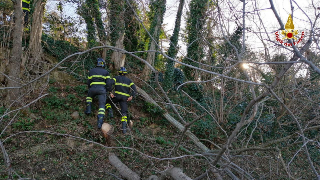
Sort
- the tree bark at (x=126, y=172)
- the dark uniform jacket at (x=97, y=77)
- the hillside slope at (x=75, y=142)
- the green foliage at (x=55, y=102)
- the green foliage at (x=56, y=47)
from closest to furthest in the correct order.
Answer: the tree bark at (x=126, y=172), the hillside slope at (x=75, y=142), the dark uniform jacket at (x=97, y=77), the green foliage at (x=55, y=102), the green foliage at (x=56, y=47)

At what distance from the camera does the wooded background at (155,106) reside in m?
3.48

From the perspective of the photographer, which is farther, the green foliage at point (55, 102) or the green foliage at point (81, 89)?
the green foliage at point (81, 89)

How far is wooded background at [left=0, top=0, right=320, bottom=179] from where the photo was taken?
11.4 ft

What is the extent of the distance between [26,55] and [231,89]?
7.39 meters

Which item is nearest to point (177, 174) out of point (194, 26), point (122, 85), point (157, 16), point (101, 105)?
point (101, 105)

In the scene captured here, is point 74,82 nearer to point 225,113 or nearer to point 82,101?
point 82,101

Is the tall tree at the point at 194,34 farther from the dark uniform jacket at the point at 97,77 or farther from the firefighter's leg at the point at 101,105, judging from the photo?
the firefighter's leg at the point at 101,105

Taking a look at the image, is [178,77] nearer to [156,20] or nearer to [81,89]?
[156,20]

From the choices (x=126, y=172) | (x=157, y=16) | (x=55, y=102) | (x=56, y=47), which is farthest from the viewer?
(x=157, y=16)

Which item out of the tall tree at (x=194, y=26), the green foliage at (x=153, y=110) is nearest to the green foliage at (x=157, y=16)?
the tall tree at (x=194, y=26)

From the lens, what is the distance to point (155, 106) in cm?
844

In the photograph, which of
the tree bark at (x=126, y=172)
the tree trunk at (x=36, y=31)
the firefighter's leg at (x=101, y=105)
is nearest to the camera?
the tree bark at (x=126, y=172)

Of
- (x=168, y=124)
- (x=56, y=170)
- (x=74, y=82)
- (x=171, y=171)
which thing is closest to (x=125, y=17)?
(x=74, y=82)

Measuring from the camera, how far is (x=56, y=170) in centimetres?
507
